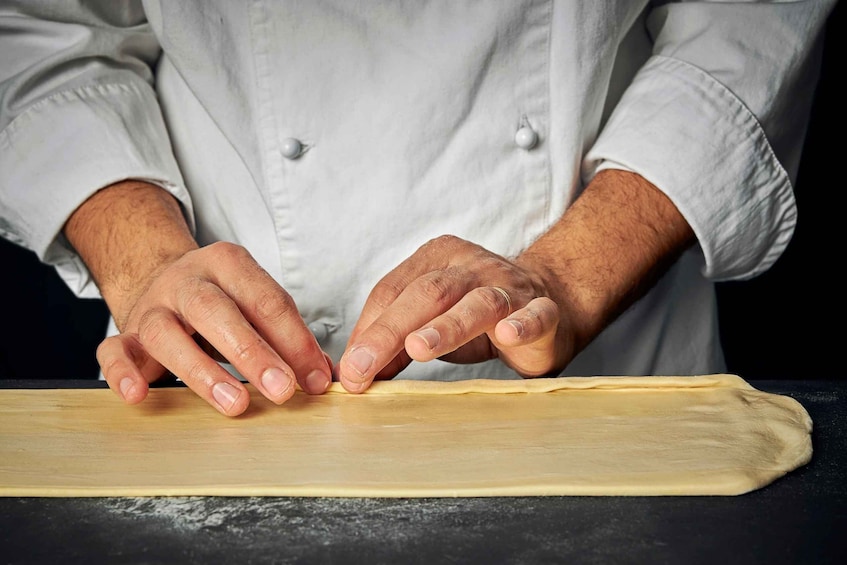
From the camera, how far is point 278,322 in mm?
972

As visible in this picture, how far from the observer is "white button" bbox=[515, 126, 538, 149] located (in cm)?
119

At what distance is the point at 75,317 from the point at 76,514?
152 cm

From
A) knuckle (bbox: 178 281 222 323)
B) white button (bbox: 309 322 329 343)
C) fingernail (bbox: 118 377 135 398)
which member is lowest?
white button (bbox: 309 322 329 343)

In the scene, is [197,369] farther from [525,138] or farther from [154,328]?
[525,138]

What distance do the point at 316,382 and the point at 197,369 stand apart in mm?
142

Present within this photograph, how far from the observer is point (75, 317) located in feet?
7.00

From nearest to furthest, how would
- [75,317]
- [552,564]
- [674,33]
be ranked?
[552,564] → [674,33] → [75,317]

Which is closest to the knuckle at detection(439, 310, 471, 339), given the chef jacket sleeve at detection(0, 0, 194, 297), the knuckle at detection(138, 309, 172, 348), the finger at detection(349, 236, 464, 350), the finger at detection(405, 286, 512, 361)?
the finger at detection(405, 286, 512, 361)

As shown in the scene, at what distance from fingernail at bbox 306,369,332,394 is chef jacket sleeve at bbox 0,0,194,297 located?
457mm

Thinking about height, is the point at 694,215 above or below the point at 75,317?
above

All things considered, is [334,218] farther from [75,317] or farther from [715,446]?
[75,317]

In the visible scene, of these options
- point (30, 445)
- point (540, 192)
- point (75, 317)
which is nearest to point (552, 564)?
point (30, 445)

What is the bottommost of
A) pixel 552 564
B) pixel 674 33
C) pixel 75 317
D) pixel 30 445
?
pixel 75 317

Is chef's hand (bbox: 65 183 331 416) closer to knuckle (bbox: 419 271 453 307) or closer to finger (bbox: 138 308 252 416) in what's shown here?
finger (bbox: 138 308 252 416)
